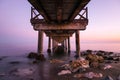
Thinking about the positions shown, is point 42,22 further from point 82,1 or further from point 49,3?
point 82,1

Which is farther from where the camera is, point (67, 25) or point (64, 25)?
point (64, 25)

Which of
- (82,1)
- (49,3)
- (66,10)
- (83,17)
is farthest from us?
(83,17)

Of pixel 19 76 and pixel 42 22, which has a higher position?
pixel 42 22

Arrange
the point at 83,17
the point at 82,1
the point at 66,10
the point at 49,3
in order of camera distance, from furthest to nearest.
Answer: the point at 83,17, the point at 66,10, the point at 49,3, the point at 82,1

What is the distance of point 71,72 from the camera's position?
948 cm

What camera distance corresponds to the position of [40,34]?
51.8 feet

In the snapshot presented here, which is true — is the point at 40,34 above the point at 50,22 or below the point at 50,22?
below

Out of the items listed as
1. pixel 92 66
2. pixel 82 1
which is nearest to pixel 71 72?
pixel 92 66

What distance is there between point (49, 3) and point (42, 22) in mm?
5694

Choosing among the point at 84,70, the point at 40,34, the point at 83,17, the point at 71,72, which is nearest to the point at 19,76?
the point at 71,72

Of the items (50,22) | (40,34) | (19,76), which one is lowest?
(19,76)

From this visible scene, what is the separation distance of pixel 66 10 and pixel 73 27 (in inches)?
156

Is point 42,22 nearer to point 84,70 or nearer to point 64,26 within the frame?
point 64,26

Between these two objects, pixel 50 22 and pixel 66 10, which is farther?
pixel 50 22
